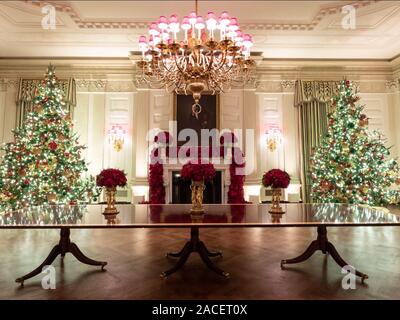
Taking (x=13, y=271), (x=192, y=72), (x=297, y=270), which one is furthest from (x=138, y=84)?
(x=297, y=270)

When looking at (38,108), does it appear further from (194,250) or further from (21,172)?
(194,250)

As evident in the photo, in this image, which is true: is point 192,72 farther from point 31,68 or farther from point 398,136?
point 398,136

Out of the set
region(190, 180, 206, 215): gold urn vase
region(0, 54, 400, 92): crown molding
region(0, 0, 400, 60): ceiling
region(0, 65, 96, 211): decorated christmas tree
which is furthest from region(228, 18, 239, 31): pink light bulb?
region(0, 65, 96, 211): decorated christmas tree

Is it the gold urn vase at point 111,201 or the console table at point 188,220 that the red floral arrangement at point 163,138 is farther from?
the gold urn vase at point 111,201

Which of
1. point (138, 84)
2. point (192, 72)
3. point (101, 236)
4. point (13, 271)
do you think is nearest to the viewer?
point (13, 271)

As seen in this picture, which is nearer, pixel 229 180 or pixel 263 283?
pixel 263 283

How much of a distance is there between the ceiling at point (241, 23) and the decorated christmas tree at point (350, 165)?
4.02 feet

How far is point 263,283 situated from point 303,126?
5.54 metres

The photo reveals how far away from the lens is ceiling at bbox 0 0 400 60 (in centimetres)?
502

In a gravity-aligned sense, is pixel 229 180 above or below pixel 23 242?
above

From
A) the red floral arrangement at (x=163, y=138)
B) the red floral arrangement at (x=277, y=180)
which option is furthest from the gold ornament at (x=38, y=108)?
the red floral arrangement at (x=277, y=180)
